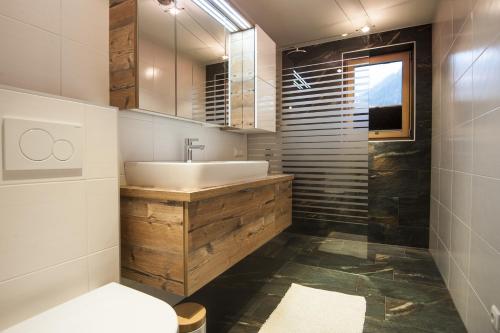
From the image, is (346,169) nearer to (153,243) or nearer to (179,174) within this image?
(179,174)

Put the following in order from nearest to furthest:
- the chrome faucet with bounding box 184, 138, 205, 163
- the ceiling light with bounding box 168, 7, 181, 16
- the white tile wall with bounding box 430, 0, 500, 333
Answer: the white tile wall with bounding box 430, 0, 500, 333 < the ceiling light with bounding box 168, 7, 181, 16 < the chrome faucet with bounding box 184, 138, 205, 163

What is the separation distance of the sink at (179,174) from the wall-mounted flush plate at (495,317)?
4.43 ft

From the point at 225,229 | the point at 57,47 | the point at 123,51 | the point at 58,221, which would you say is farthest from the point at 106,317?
the point at 123,51

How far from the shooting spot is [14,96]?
0.92m

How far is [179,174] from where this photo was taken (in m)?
1.41

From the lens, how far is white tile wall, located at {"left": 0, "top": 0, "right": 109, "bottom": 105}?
109 cm

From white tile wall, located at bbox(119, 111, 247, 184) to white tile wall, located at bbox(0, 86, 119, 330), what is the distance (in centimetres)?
33

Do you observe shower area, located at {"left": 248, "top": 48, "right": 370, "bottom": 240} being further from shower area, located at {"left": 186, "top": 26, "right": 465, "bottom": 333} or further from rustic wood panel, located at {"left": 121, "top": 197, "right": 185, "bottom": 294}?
rustic wood panel, located at {"left": 121, "top": 197, "right": 185, "bottom": 294}

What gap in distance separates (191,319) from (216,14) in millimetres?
2129

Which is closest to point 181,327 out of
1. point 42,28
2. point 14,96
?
point 14,96

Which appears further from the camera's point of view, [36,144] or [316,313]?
[316,313]

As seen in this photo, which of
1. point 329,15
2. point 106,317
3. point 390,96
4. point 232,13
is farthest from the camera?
point 390,96

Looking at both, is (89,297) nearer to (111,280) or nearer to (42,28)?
(111,280)

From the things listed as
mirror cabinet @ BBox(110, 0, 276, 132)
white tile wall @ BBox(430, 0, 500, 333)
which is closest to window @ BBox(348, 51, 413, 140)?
white tile wall @ BBox(430, 0, 500, 333)
